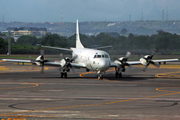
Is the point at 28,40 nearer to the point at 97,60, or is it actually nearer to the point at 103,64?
the point at 97,60

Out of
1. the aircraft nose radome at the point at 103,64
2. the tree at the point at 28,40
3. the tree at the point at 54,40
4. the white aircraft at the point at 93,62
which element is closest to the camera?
the aircraft nose radome at the point at 103,64

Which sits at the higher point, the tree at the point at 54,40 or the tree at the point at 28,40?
the tree at the point at 28,40

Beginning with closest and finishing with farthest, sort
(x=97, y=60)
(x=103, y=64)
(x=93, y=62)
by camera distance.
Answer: (x=103, y=64) → (x=97, y=60) → (x=93, y=62)

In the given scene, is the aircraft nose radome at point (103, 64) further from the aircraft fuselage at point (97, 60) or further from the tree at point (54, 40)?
the tree at point (54, 40)

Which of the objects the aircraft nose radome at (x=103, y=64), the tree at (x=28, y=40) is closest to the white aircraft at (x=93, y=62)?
the aircraft nose radome at (x=103, y=64)

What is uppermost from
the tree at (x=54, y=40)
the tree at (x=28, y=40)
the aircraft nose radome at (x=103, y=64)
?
the tree at (x=28, y=40)

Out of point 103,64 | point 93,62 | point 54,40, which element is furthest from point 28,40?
point 103,64

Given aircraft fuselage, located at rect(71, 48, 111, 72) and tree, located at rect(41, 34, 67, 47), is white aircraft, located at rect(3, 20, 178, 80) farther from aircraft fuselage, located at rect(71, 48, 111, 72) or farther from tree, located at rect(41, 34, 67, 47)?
tree, located at rect(41, 34, 67, 47)

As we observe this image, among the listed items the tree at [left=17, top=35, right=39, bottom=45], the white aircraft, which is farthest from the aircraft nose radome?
the tree at [left=17, top=35, right=39, bottom=45]

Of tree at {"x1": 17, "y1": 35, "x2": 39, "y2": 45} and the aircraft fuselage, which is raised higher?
tree at {"x1": 17, "y1": 35, "x2": 39, "y2": 45}


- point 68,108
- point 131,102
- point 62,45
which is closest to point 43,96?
point 68,108

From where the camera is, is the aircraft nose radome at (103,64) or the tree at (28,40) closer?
the aircraft nose radome at (103,64)

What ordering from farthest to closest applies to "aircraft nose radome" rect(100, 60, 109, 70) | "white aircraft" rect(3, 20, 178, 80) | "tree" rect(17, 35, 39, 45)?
1. "tree" rect(17, 35, 39, 45)
2. "white aircraft" rect(3, 20, 178, 80)
3. "aircraft nose radome" rect(100, 60, 109, 70)

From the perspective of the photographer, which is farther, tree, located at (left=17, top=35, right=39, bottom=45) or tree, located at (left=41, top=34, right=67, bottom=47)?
tree, located at (left=17, top=35, right=39, bottom=45)
